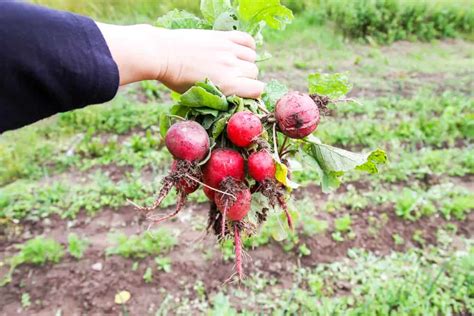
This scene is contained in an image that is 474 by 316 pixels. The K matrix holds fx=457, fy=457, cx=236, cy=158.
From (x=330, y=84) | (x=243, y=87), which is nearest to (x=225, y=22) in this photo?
(x=243, y=87)

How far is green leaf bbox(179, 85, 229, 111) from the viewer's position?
1423 millimetres

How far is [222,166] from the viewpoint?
4.89 ft

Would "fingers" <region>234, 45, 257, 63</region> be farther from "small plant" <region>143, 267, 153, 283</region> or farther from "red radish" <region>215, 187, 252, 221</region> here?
"small plant" <region>143, 267, 153, 283</region>

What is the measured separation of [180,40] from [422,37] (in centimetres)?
685

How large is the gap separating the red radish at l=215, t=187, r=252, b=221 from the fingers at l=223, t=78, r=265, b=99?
1.07ft

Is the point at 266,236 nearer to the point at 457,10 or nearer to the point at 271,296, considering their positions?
the point at 271,296

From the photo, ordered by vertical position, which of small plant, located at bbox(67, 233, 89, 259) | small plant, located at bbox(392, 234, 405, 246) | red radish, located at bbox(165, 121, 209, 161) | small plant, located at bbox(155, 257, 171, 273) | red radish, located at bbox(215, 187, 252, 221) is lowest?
small plant, located at bbox(67, 233, 89, 259)

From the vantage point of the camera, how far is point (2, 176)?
4117 millimetres

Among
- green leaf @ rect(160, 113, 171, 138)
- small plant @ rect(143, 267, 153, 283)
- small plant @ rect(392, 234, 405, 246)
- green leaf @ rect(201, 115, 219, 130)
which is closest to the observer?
green leaf @ rect(201, 115, 219, 130)

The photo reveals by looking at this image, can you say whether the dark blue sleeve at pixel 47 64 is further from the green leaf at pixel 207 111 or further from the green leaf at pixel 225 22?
the green leaf at pixel 225 22

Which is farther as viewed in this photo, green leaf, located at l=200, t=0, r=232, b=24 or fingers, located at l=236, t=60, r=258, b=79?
green leaf, located at l=200, t=0, r=232, b=24

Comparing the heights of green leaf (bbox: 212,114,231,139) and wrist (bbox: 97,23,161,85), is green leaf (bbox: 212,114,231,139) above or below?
below

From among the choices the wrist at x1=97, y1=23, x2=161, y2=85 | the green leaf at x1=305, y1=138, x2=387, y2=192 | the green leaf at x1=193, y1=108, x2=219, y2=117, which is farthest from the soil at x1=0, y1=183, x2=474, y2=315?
the wrist at x1=97, y1=23, x2=161, y2=85

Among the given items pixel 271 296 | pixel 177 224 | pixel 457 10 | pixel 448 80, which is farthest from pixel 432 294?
pixel 457 10
